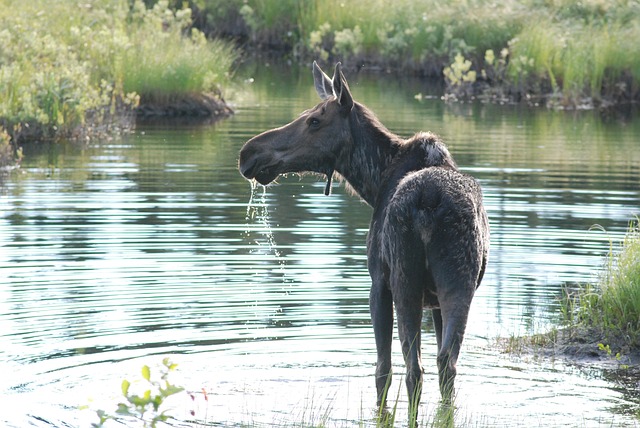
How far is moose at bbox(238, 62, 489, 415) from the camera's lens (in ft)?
22.0

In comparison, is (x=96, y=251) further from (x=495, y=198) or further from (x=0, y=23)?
(x=0, y=23)

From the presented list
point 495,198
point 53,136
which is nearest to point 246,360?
point 495,198

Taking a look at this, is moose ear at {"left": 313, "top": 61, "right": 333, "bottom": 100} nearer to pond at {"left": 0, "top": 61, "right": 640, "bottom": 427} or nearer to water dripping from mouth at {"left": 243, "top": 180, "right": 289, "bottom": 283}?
pond at {"left": 0, "top": 61, "right": 640, "bottom": 427}

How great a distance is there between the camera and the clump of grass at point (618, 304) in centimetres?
905

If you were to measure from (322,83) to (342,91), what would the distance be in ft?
2.34

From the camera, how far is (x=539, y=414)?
25.0 feet

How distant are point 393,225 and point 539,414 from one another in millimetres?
1684

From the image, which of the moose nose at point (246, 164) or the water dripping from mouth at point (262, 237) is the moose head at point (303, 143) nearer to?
the moose nose at point (246, 164)

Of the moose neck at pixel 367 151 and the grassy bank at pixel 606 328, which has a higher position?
the moose neck at pixel 367 151

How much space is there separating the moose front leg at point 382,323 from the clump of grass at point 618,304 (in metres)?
2.39

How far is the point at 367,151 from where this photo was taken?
8062 mm

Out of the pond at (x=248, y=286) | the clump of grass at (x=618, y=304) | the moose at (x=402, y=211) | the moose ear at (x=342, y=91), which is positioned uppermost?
the moose ear at (x=342, y=91)

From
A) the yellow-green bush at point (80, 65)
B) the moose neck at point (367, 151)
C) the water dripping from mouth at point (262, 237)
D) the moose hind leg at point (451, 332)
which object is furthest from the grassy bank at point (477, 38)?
the moose hind leg at point (451, 332)

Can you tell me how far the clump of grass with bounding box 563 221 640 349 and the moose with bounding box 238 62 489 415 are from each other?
1.99 metres
